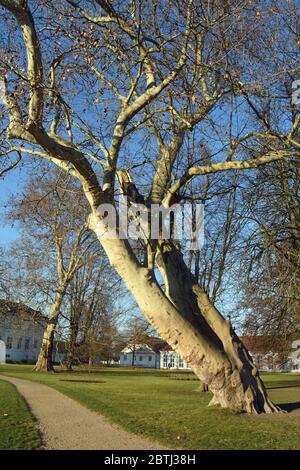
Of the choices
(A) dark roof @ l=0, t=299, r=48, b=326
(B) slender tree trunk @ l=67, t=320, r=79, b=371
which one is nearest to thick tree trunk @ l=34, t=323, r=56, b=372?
(A) dark roof @ l=0, t=299, r=48, b=326

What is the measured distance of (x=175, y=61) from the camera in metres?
12.4

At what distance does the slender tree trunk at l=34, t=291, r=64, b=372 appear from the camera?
34625 millimetres

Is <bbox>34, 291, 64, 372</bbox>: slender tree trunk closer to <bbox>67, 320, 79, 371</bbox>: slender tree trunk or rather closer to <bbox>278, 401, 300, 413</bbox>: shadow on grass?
<bbox>67, 320, 79, 371</bbox>: slender tree trunk

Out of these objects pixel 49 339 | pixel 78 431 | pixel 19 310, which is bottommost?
pixel 78 431

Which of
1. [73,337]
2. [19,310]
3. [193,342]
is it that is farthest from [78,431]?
[73,337]

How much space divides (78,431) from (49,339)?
2718 cm

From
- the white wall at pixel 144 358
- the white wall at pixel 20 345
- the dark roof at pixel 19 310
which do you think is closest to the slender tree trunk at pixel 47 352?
the dark roof at pixel 19 310

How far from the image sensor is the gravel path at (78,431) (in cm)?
764

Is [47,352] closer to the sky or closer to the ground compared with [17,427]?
closer to the sky

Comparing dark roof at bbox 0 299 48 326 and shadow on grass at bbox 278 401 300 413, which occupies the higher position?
dark roof at bbox 0 299 48 326

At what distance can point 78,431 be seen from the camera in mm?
8859

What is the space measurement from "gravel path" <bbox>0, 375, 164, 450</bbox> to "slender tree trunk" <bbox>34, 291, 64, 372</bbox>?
21680mm

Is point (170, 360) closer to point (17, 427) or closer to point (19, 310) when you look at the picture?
point (19, 310)
